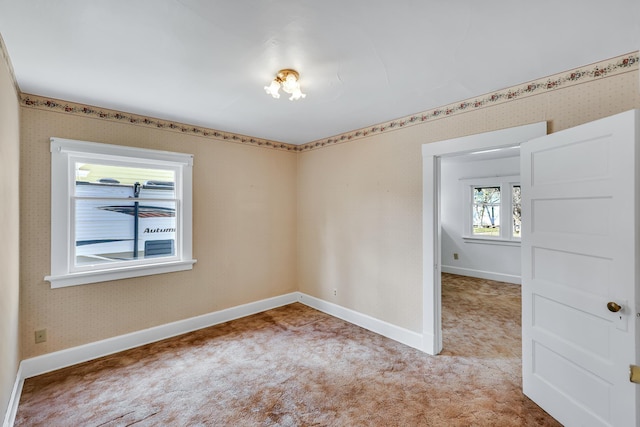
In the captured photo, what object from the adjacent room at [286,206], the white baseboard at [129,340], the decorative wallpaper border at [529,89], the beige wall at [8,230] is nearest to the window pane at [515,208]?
the adjacent room at [286,206]

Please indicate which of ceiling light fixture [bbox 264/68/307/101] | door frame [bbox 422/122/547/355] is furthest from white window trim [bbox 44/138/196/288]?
door frame [bbox 422/122/547/355]

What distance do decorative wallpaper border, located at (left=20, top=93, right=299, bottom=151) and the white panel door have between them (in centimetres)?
306

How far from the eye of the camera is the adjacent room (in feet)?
5.20

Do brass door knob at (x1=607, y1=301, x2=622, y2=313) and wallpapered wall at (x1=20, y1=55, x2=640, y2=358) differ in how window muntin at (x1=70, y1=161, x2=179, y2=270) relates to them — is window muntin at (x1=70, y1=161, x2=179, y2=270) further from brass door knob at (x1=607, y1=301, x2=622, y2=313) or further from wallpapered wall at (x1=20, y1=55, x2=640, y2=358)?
brass door knob at (x1=607, y1=301, x2=622, y2=313)

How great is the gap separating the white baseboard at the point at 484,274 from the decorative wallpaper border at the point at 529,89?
4377mm

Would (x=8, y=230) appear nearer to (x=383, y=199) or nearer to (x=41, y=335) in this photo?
(x=41, y=335)

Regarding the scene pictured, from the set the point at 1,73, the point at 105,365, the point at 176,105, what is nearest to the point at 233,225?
the point at 176,105

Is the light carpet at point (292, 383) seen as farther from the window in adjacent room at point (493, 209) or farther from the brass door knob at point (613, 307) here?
the window in adjacent room at point (493, 209)

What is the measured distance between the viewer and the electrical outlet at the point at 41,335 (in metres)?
2.50

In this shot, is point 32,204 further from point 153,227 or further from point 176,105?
point 176,105

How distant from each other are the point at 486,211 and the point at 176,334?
19.9 ft

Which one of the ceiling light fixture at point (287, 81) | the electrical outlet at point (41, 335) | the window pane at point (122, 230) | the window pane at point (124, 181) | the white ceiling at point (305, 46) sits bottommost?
the electrical outlet at point (41, 335)

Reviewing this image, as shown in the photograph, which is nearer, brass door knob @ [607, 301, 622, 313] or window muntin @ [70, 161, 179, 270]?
brass door knob @ [607, 301, 622, 313]

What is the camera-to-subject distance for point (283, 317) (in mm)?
3781
